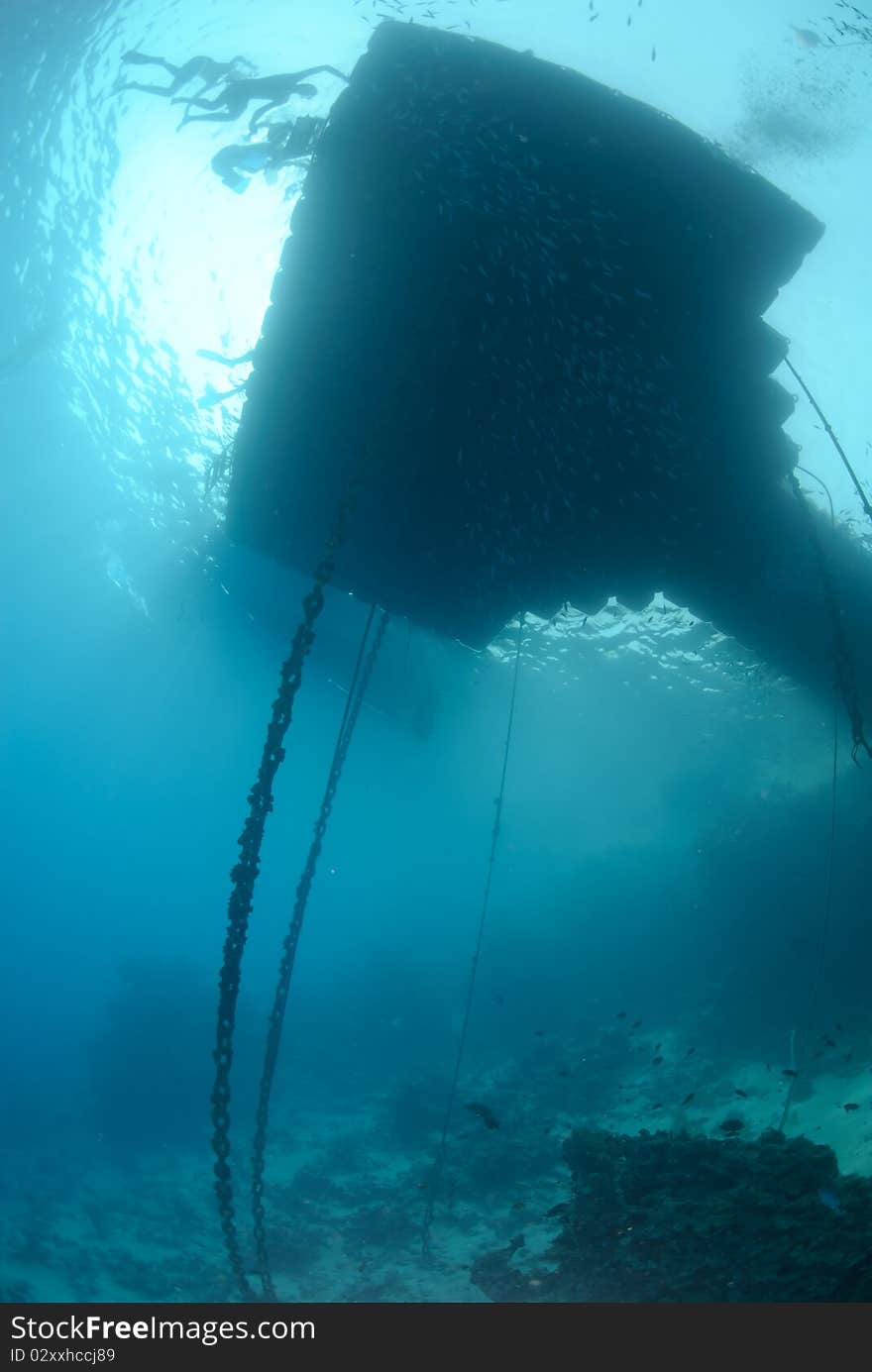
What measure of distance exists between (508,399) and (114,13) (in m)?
6.54

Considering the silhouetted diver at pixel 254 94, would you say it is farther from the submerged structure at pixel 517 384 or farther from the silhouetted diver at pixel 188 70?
the submerged structure at pixel 517 384

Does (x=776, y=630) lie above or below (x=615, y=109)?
below

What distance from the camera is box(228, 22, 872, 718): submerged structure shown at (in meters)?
5.76

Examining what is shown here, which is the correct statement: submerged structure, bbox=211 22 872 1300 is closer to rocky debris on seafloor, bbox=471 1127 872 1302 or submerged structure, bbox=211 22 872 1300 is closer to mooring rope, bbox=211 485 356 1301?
mooring rope, bbox=211 485 356 1301

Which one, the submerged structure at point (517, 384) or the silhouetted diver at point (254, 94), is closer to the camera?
the submerged structure at point (517, 384)

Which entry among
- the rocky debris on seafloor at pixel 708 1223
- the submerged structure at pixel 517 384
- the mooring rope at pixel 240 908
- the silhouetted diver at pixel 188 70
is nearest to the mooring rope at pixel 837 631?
the submerged structure at pixel 517 384

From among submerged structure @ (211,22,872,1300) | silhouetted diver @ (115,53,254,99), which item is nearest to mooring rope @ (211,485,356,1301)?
submerged structure @ (211,22,872,1300)

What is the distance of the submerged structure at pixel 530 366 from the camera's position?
227 inches

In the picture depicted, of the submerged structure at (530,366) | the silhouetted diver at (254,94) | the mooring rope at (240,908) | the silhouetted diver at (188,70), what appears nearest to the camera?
the submerged structure at (530,366)

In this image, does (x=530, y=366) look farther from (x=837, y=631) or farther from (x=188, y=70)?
(x=188, y=70)

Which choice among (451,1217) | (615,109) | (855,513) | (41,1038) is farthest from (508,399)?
(41,1038)

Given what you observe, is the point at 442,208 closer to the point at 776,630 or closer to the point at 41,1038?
the point at 776,630

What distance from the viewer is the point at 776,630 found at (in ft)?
30.8

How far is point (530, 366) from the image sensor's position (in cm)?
713
